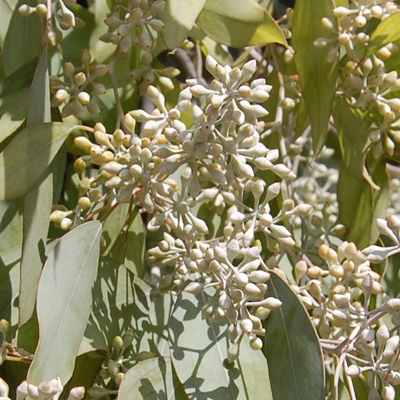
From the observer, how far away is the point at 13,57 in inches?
51.0

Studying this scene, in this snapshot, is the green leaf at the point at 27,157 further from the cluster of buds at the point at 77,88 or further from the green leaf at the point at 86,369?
the green leaf at the point at 86,369

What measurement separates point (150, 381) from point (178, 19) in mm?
547

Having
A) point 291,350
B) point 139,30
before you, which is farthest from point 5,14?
point 291,350

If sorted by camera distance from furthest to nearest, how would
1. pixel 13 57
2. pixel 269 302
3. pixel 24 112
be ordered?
pixel 13 57, pixel 24 112, pixel 269 302

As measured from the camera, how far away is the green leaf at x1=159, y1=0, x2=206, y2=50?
3.59ft

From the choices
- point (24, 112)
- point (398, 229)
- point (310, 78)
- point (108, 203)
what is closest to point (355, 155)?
point (310, 78)

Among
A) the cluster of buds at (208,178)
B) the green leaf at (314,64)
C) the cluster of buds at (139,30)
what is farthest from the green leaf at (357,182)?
the cluster of buds at (139,30)

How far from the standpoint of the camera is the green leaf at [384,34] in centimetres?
Result: 124

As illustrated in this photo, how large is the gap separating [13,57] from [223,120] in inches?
19.1

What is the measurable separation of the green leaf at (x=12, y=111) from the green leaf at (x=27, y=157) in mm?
64

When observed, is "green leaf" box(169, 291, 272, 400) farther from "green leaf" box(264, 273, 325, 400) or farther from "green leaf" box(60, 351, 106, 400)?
"green leaf" box(60, 351, 106, 400)

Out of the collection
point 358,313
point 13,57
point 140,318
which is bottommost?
point 140,318

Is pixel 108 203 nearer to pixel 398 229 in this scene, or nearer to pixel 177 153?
pixel 177 153

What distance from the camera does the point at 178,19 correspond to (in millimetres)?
1109
